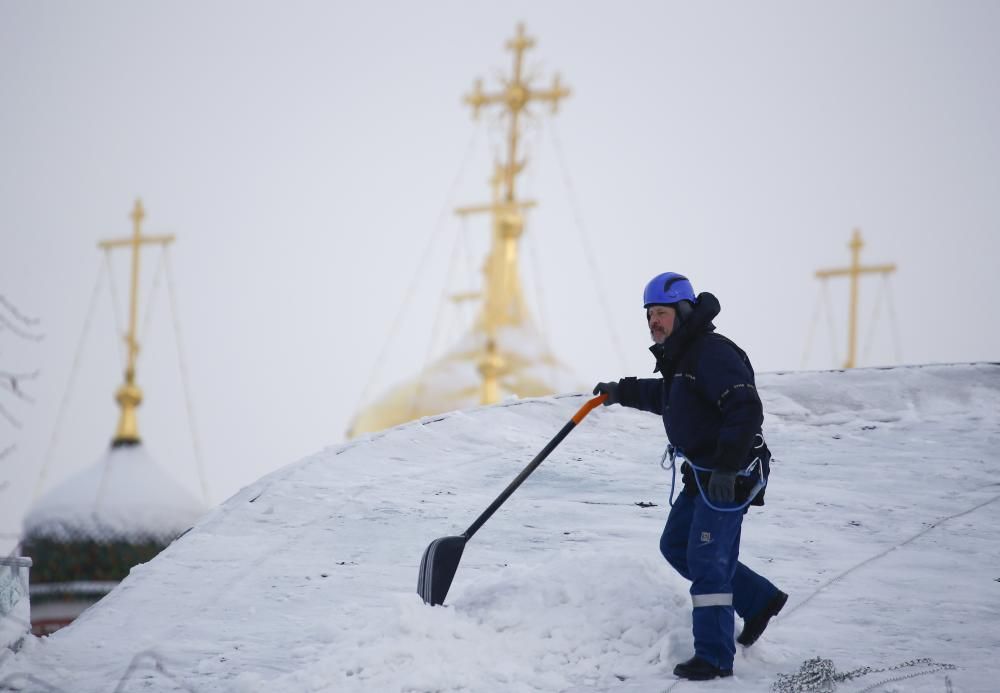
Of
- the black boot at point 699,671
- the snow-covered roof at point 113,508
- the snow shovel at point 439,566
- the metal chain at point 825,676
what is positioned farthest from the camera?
the snow-covered roof at point 113,508

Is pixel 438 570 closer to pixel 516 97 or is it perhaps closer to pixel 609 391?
pixel 609 391

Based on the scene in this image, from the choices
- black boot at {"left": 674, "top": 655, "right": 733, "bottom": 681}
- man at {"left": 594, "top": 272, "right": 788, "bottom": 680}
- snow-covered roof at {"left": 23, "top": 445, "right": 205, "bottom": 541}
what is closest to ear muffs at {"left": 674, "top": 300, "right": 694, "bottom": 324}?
man at {"left": 594, "top": 272, "right": 788, "bottom": 680}

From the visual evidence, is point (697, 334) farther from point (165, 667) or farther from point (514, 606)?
point (165, 667)

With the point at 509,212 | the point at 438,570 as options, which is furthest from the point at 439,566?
the point at 509,212

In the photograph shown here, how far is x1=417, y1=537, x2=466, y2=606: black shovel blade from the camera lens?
5582 mm

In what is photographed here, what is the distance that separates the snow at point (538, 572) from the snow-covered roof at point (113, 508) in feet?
66.4

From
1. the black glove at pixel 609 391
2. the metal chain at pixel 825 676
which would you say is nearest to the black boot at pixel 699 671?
the metal chain at pixel 825 676

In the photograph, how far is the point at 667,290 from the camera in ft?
17.0

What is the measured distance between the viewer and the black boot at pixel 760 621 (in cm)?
506

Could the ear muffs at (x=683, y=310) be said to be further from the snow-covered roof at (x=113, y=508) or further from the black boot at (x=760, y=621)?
the snow-covered roof at (x=113, y=508)

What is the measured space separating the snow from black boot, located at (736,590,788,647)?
0.16 ft

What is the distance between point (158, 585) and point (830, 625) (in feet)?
10.9

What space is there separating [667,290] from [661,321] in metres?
0.13

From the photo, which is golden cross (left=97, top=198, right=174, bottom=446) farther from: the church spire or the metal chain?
the metal chain
